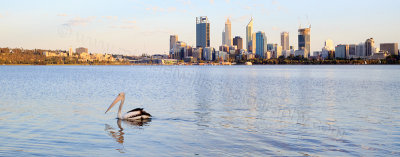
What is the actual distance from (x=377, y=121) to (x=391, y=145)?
24.2ft

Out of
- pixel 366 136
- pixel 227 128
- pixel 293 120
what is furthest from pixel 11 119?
pixel 366 136

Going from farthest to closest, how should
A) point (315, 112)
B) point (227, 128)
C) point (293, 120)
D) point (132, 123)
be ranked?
point (315, 112), point (293, 120), point (132, 123), point (227, 128)

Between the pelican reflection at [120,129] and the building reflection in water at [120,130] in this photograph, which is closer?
the building reflection in water at [120,130]

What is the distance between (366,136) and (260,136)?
468cm

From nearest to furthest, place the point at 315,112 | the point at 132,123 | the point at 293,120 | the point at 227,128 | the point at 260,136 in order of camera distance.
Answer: the point at 260,136 < the point at 227,128 < the point at 132,123 < the point at 293,120 < the point at 315,112

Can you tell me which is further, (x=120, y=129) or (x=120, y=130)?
(x=120, y=129)

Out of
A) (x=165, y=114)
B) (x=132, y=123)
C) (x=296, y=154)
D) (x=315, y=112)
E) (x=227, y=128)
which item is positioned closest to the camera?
(x=296, y=154)

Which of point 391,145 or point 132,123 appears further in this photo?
point 132,123

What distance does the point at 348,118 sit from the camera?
24141mm

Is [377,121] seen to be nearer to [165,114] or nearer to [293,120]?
[293,120]

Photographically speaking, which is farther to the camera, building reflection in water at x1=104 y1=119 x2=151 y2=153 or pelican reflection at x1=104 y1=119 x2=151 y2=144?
pelican reflection at x1=104 y1=119 x2=151 y2=144

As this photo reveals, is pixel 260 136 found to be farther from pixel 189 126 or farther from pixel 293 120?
pixel 293 120

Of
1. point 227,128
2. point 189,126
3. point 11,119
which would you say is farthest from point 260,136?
point 11,119

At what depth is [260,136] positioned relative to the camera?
17.5m
